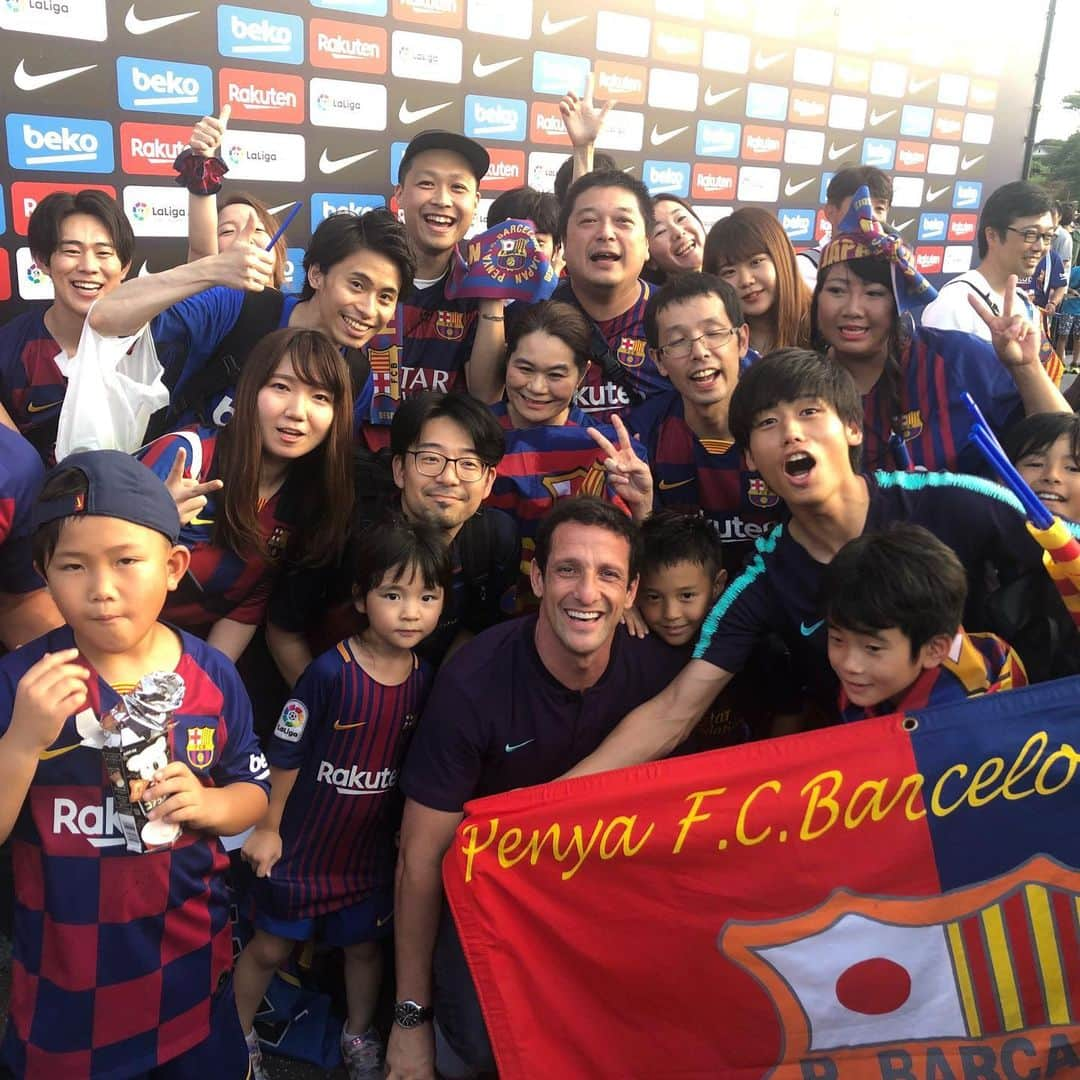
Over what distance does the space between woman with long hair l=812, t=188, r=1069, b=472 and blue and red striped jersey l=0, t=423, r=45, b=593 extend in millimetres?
2339

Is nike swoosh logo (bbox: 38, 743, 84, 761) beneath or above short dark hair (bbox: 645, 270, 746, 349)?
beneath

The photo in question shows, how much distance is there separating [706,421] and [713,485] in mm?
204

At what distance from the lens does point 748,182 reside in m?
6.65

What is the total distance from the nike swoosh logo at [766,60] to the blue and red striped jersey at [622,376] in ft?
12.4

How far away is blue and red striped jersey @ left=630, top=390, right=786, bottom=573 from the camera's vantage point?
3.02 m

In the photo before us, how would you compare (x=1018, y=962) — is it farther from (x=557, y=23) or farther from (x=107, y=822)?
(x=557, y=23)

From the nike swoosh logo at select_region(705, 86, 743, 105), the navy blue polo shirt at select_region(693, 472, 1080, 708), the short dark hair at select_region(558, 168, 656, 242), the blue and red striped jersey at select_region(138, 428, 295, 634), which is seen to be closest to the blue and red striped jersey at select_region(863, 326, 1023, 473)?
the navy blue polo shirt at select_region(693, 472, 1080, 708)

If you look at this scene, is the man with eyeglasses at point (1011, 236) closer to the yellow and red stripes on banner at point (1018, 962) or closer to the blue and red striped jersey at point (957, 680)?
the blue and red striped jersey at point (957, 680)

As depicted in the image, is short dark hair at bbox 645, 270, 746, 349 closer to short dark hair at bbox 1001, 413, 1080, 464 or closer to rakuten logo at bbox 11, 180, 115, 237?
short dark hair at bbox 1001, 413, 1080, 464

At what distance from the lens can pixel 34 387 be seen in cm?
323

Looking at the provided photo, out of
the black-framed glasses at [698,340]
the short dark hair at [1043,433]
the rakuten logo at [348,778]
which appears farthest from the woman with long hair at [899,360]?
the rakuten logo at [348,778]

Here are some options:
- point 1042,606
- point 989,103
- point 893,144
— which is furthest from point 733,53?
point 1042,606

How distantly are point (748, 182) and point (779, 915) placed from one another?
18.8ft

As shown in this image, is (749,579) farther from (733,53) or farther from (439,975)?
(733,53)
